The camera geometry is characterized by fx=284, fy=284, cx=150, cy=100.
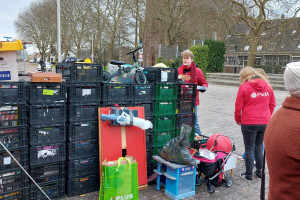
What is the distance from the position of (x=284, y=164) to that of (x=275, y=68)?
40892 mm

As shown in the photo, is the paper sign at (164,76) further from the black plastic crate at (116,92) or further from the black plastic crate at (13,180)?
the black plastic crate at (13,180)

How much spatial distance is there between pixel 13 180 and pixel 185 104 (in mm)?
2986

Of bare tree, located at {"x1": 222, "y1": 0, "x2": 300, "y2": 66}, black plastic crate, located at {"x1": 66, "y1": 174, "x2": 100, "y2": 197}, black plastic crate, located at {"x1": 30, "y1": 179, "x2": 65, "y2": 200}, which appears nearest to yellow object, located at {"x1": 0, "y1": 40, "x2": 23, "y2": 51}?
black plastic crate, located at {"x1": 30, "y1": 179, "x2": 65, "y2": 200}

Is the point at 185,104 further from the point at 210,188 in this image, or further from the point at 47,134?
the point at 47,134

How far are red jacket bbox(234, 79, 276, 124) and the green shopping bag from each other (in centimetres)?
218

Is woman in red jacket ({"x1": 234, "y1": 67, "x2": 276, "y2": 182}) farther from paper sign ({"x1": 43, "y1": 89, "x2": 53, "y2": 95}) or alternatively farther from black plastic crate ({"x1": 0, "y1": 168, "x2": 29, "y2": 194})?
black plastic crate ({"x1": 0, "y1": 168, "x2": 29, "y2": 194})

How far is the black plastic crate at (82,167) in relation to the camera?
13.6 ft

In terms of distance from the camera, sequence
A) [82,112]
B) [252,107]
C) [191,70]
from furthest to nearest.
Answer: [191,70] → [252,107] → [82,112]

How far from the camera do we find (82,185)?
4293mm

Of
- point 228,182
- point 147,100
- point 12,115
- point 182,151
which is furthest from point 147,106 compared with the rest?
point 12,115

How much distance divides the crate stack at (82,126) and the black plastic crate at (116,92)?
0.10 m

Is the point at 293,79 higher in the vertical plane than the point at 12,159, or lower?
higher

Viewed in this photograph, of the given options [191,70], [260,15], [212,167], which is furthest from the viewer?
[260,15]

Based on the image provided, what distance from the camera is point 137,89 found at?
467 cm
